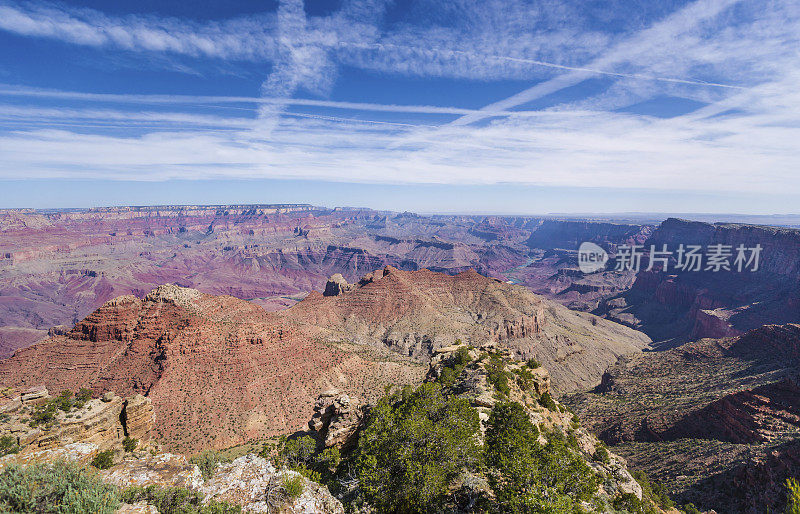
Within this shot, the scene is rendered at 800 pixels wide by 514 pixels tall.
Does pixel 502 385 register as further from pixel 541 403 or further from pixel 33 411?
pixel 33 411

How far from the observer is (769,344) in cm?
8019

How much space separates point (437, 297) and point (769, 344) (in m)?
98.3

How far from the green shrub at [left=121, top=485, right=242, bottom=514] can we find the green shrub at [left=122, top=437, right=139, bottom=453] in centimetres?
1989

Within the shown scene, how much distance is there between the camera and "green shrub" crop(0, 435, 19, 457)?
18625 mm

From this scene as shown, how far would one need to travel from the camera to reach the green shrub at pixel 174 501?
1384 centimetres

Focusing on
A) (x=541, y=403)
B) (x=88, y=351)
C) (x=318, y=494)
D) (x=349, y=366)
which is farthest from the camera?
(x=349, y=366)

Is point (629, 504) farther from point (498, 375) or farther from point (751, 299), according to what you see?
point (751, 299)

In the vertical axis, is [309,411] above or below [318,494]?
below

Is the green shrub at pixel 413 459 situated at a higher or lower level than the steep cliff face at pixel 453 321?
higher

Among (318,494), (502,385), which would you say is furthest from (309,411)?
(318,494)

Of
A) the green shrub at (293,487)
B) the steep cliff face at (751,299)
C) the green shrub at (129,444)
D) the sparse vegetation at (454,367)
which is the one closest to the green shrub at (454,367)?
the sparse vegetation at (454,367)

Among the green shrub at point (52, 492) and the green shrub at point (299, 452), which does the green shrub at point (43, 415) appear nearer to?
the green shrub at point (299, 452)

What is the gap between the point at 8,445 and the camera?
811 inches

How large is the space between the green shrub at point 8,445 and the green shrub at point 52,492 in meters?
11.0
